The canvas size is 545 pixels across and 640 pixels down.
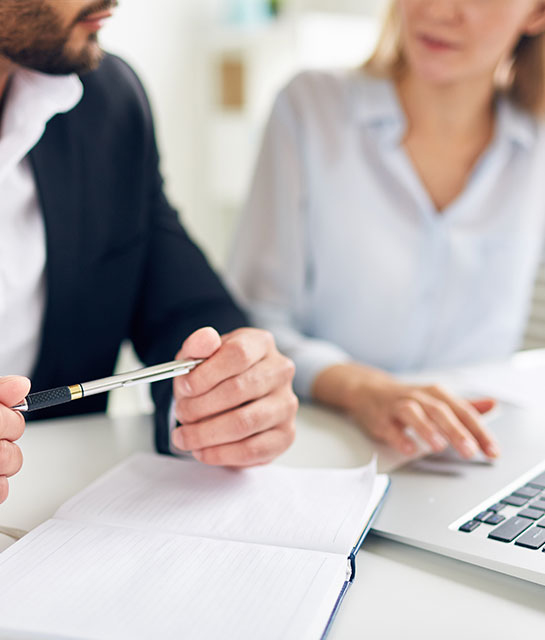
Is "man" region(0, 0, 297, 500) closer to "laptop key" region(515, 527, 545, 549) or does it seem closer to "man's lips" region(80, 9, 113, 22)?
"man's lips" region(80, 9, 113, 22)

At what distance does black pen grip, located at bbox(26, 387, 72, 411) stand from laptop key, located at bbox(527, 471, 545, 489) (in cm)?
41

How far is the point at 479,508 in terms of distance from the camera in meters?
0.62

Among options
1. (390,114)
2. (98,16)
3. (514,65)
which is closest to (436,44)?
(390,114)

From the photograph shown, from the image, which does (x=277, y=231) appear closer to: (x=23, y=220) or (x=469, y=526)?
(x=23, y=220)

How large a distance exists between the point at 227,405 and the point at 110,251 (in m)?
0.37

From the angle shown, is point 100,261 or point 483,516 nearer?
point 483,516

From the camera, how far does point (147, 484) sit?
25.8 inches

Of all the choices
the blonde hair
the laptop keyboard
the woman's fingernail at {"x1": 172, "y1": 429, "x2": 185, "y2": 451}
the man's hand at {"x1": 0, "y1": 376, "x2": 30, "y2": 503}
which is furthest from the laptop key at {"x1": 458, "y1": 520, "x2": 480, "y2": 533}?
the blonde hair

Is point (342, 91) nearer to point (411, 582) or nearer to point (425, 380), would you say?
point (425, 380)

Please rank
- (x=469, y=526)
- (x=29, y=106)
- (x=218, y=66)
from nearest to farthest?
(x=469, y=526) < (x=29, y=106) < (x=218, y=66)

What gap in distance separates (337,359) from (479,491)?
1.30ft

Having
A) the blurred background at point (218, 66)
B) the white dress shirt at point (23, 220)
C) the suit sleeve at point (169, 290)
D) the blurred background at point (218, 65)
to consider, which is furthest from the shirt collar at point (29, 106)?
the blurred background at point (218, 65)

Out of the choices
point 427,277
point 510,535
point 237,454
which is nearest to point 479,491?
point 510,535

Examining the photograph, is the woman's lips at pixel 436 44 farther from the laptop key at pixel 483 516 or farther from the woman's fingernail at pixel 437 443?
the laptop key at pixel 483 516
